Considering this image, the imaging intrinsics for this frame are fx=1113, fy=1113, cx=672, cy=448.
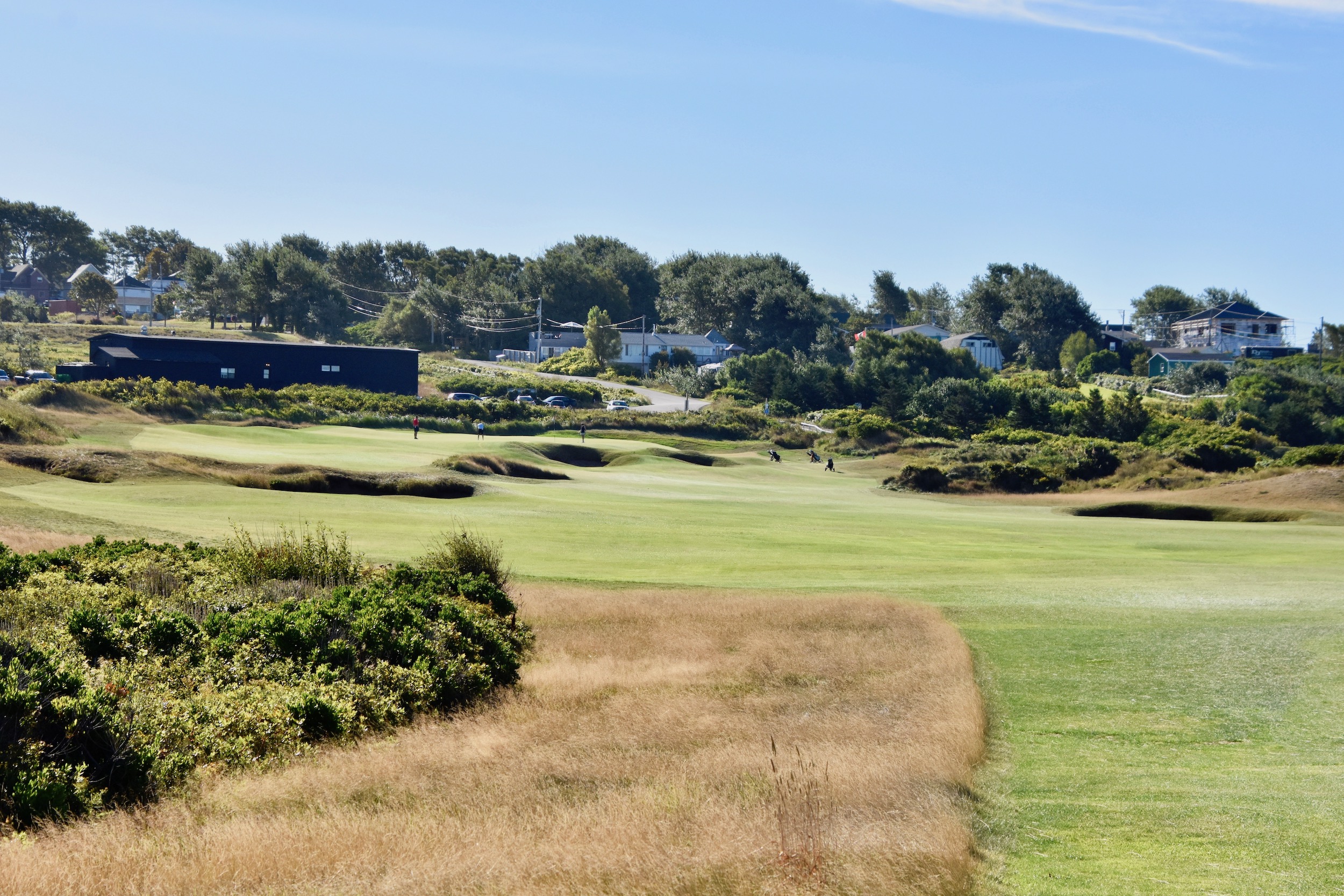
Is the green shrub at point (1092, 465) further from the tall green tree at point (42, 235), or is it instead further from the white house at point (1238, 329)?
the tall green tree at point (42, 235)

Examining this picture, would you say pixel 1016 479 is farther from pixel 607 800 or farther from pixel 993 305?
pixel 993 305

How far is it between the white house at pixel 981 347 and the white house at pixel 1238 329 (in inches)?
1085

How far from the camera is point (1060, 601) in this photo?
2120 cm

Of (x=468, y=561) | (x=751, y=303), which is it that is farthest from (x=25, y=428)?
(x=751, y=303)

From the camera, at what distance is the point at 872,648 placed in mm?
17203

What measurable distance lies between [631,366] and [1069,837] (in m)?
120

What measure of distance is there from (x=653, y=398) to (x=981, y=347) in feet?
174

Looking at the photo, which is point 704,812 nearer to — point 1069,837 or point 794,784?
point 794,784

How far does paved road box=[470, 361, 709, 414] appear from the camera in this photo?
10031 cm

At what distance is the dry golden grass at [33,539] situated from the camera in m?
20.6

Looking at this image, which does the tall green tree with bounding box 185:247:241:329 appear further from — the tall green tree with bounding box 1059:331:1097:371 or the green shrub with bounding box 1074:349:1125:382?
the tall green tree with bounding box 1059:331:1097:371

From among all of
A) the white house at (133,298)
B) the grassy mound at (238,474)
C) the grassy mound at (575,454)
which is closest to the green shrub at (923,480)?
the grassy mound at (575,454)

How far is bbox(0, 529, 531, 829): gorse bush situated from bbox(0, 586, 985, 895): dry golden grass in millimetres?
610

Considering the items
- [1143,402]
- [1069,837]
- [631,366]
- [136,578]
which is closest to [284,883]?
[1069,837]
